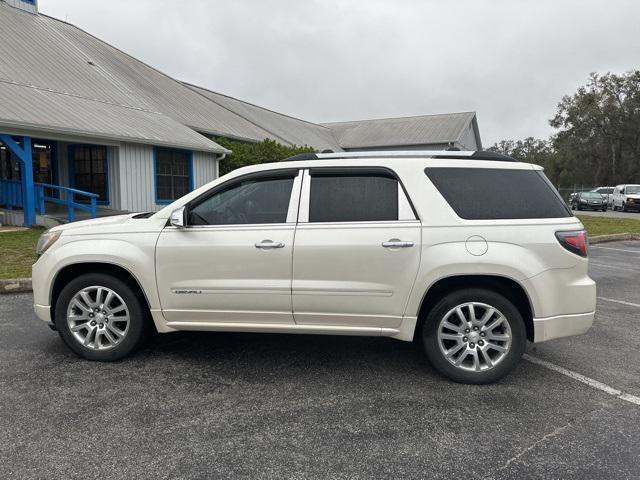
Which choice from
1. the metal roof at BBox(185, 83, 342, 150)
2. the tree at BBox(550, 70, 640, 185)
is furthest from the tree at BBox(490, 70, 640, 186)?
the metal roof at BBox(185, 83, 342, 150)

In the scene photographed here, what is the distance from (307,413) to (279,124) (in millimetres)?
28721

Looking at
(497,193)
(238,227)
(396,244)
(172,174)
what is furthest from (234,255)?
(172,174)

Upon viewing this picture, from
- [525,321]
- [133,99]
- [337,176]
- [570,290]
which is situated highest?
[133,99]

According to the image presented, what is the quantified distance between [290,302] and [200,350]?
129cm

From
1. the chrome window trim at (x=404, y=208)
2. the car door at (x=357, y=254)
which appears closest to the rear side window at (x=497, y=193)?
the chrome window trim at (x=404, y=208)

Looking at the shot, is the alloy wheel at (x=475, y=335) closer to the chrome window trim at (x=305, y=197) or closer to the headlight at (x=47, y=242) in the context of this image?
the chrome window trim at (x=305, y=197)

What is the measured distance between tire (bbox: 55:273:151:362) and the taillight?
11.5ft

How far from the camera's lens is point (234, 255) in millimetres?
4066

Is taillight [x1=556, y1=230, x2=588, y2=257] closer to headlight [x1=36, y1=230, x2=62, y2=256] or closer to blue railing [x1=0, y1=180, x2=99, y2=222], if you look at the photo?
headlight [x1=36, y1=230, x2=62, y2=256]

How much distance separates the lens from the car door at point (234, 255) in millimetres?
4027

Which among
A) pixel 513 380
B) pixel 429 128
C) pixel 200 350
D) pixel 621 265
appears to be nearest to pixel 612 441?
pixel 513 380

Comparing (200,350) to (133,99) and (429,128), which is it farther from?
(429,128)

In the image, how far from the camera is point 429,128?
37.1 meters

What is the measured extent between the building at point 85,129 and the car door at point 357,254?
10909 millimetres
